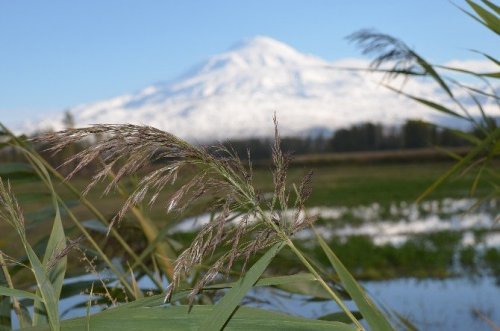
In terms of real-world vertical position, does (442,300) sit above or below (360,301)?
below

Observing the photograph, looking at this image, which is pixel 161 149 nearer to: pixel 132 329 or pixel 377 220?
pixel 132 329

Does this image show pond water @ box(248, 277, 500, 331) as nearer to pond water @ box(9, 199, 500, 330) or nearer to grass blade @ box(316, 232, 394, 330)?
pond water @ box(9, 199, 500, 330)

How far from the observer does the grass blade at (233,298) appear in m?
1.00

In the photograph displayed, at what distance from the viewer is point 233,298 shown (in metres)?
1.01

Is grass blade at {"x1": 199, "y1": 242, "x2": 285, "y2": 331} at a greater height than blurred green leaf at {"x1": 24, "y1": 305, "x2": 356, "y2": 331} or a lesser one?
greater

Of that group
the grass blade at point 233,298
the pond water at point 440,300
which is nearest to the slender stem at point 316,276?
the grass blade at point 233,298

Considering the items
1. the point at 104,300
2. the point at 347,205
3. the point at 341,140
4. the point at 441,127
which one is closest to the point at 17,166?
the point at 104,300

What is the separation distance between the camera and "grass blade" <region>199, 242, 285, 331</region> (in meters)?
1.00

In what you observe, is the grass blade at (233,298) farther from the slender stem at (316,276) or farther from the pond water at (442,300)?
the pond water at (442,300)

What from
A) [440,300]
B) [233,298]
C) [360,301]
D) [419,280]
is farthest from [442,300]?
[233,298]

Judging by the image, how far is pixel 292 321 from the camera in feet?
3.47

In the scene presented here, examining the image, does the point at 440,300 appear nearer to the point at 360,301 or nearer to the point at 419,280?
the point at 419,280

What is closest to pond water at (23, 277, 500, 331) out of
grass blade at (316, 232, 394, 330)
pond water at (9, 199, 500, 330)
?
pond water at (9, 199, 500, 330)

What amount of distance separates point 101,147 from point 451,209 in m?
23.6
